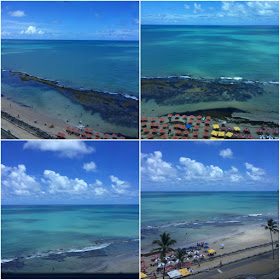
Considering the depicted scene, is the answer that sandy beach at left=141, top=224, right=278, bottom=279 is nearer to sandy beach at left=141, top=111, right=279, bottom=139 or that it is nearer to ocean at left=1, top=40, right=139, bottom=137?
sandy beach at left=141, top=111, right=279, bottom=139

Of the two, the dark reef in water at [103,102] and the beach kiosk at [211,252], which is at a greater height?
the dark reef in water at [103,102]

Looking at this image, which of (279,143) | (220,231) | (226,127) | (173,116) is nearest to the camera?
(279,143)

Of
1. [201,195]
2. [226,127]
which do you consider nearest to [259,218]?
[201,195]

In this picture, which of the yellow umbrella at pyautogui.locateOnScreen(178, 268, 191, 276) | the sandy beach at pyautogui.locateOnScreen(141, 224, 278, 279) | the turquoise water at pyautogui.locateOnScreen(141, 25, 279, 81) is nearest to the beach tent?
the yellow umbrella at pyautogui.locateOnScreen(178, 268, 191, 276)

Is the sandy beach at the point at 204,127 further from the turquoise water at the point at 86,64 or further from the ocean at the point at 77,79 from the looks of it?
the turquoise water at the point at 86,64

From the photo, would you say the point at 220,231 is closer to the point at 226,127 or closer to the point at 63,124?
the point at 226,127

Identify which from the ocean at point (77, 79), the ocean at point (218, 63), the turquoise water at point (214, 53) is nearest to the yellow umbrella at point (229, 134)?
the ocean at point (218, 63)

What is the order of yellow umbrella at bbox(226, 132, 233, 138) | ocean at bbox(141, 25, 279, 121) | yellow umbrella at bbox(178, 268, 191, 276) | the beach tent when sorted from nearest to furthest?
the beach tent
yellow umbrella at bbox(178, 268, 191, 276)
yellow umbrella at bbox(226, 132, 233, 138)
ocean at bbox(141, 25, 279, 121)
